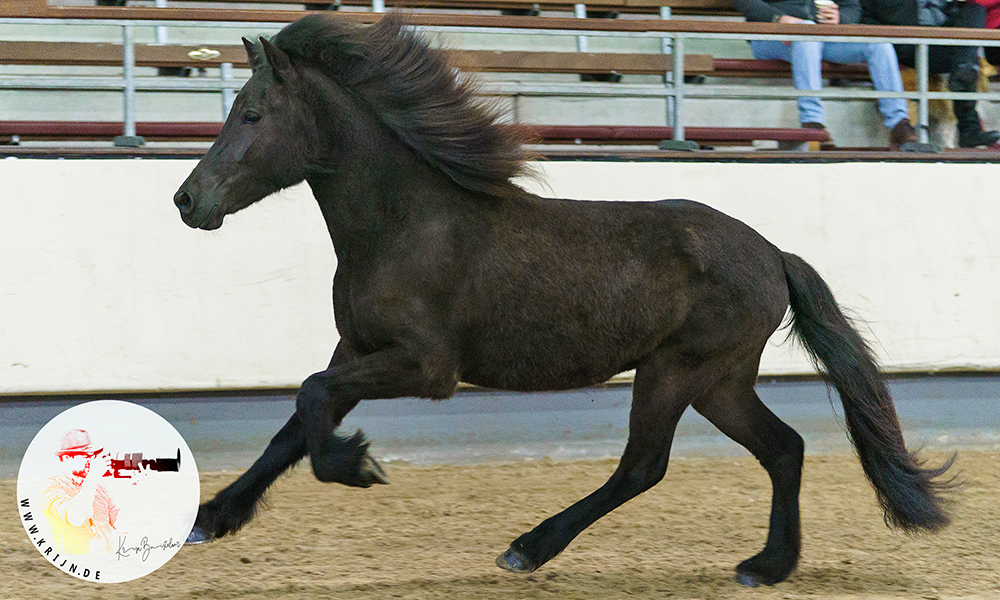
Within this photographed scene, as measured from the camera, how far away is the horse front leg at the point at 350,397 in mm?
2877

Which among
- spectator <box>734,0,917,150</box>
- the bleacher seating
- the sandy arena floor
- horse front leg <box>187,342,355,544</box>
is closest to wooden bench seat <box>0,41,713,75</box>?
the bleacher seating

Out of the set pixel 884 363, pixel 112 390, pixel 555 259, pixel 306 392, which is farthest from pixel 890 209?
pixel 112 390

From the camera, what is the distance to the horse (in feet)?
9.86

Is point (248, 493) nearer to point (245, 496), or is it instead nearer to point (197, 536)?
point (245, 496)

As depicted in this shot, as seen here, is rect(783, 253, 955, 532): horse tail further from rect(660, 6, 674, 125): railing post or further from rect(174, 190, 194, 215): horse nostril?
rect(660, 6, 674, 125): railing post

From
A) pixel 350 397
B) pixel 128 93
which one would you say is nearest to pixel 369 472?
pixel 350 397

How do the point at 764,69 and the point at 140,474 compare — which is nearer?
the point at 140,474

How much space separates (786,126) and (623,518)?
3.83 metres

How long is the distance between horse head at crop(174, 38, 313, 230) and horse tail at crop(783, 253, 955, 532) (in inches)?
72.5

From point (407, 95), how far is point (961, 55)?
476cm

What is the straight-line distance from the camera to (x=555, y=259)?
3.20 m

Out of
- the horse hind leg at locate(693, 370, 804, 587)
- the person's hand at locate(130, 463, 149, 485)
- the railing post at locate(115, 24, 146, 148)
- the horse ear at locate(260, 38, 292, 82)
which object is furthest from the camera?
the railing post at locate(115, 24, 146, 148)

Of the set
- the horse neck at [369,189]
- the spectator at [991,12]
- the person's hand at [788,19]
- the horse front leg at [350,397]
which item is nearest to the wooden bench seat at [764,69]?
the person's hand at [788,19]

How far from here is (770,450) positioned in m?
3.52
